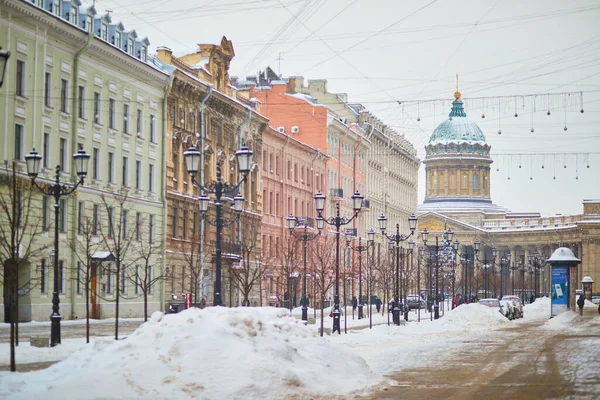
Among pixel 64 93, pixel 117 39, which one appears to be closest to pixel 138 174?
pixel 117 39

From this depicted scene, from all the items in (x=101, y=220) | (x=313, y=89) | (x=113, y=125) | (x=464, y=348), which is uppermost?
(x=313, y=89)

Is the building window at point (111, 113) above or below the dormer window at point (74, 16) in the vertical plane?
below

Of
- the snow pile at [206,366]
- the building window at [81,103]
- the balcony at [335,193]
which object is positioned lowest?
the snow pile at [206,366]

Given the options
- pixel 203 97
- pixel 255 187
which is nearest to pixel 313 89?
pixel 255 187

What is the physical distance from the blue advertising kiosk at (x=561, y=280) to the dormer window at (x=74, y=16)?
27.8 metres

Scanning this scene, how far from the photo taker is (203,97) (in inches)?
2453

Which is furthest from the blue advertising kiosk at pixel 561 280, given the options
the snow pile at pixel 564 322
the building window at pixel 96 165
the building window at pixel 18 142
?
the building window at pixel 18 142

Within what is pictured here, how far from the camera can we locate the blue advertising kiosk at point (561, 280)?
6172 cm

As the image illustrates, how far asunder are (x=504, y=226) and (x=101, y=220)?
453 feet

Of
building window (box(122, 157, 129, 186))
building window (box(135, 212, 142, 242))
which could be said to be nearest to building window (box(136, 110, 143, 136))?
building window (box(122, 157, 129, 186))

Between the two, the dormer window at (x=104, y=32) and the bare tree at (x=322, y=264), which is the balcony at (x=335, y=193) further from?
the dormer window at (x=104, y=32)

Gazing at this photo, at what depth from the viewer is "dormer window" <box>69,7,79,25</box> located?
157 ft

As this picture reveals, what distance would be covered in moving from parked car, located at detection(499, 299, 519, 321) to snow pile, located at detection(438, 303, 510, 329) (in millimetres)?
10640

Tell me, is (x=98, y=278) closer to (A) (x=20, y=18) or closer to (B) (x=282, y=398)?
(A) (x=20, y=18)
